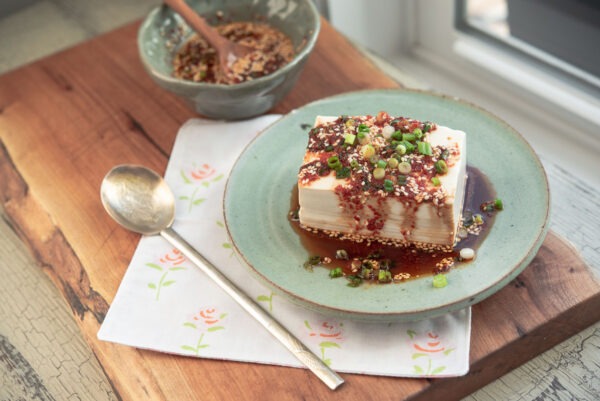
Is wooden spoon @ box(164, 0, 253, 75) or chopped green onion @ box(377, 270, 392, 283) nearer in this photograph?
chopped green onion @ box(377, 270, 392, 283)

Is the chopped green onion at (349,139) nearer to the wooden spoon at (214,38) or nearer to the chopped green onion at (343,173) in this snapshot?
the chopped green onion at (343,173)

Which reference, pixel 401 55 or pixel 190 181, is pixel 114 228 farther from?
pixel 401 55

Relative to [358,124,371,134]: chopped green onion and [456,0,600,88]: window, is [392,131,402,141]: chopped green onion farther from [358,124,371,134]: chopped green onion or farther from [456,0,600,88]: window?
[456,0,600,88]: window

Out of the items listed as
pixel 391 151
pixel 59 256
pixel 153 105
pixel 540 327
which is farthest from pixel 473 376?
pixel 153 105

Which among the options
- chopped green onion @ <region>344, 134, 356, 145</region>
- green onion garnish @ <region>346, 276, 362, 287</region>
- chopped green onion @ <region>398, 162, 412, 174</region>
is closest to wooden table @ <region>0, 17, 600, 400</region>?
green onion garnish @ <region>346, 276, 362, 287</region>

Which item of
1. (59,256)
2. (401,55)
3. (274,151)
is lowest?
(401,55)

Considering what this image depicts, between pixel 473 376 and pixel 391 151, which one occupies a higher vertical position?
pixel 391 151
